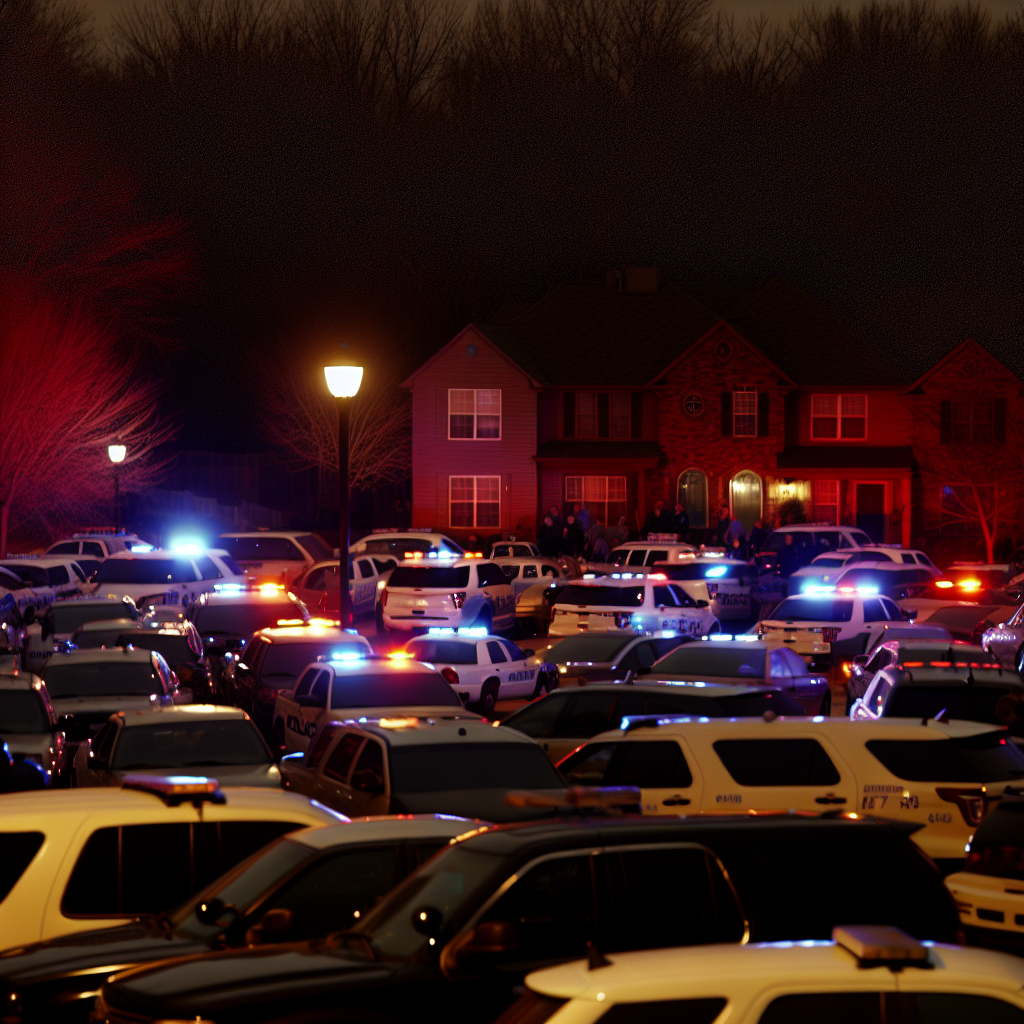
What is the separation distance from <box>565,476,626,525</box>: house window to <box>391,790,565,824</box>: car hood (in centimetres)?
4080

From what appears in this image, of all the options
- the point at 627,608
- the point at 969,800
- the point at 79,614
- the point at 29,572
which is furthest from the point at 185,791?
the point at 29,572

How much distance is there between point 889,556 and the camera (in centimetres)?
3528

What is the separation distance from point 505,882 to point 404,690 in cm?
1007

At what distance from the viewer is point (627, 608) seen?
24.8 m

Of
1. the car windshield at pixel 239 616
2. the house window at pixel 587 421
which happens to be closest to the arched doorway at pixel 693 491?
the house window at pixel 587 421

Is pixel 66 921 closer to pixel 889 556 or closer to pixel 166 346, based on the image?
pixel 889 556

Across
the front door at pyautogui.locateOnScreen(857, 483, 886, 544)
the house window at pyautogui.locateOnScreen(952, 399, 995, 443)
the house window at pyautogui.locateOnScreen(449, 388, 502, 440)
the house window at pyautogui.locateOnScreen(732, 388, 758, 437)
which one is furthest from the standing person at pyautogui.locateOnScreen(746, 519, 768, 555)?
the house window at pyautogui.locateOnScreen(449, 388, 502, 440)

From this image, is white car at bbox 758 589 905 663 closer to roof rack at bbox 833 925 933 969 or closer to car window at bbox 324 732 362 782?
car window at bbox 324 732 362 782

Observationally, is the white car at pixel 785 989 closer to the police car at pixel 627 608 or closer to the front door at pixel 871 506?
the police car at pixel 627 608

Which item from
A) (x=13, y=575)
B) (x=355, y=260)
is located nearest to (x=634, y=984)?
(x=13, y=575)

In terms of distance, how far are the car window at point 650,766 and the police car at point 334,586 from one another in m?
18.3

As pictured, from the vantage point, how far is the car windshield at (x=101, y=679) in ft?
57.5

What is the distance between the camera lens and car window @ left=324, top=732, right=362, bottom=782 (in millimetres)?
11633

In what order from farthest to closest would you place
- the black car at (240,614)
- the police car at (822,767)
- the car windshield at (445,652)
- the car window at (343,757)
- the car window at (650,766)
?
the black car at (240,614) → the car windshield at (445,652) → the car window at (343,757) → the car window at (650,766) → the police car at (822,767)
